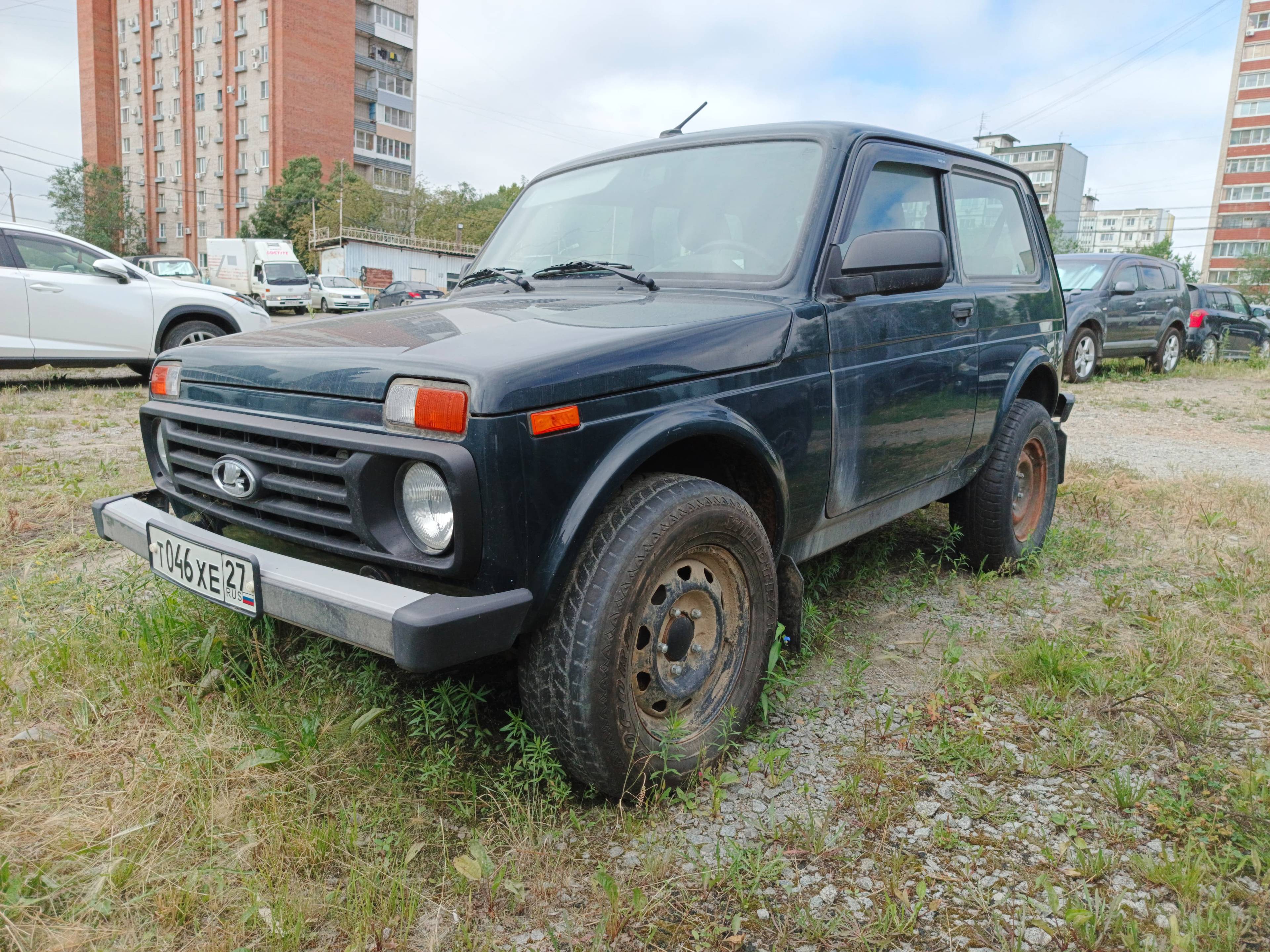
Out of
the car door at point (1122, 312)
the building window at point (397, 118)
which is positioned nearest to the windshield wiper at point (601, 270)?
the car door at point (1122, 312)

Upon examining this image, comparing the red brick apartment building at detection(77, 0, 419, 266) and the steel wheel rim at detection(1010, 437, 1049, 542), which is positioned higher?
the red brick apartment building at detection(77, 0, 419, 266)

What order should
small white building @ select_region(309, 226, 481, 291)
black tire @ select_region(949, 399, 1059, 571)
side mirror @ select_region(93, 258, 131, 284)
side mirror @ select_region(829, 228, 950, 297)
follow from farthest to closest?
small white building @ select_region(309, 226, 481, 291)
side mirror @ select_region(93, 258, 131, 284)
black tire @ select_region(949, 399, 1059, 571)
side mirror @ select_region(829, 228, 950, 297)

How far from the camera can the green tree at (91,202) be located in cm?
6309

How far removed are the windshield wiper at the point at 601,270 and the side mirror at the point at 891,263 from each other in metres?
0.60

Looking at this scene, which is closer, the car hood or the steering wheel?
the car hood

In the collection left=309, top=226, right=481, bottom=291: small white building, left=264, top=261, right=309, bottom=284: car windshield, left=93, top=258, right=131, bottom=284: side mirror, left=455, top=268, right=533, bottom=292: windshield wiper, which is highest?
left=309, top=226, right=481, bottom=291: small white building

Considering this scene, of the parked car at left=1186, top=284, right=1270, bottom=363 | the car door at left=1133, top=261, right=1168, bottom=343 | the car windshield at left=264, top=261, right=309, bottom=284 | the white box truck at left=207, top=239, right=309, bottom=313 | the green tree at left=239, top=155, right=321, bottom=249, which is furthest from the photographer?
the green tree at left=239, top=155, right=321, bottom=249

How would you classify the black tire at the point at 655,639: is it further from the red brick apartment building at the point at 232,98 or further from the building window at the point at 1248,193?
the building window at the point at 1248,193

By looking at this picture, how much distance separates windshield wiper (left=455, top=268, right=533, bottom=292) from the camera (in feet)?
10.5

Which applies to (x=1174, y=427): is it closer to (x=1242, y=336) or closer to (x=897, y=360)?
(x=897, y=360)

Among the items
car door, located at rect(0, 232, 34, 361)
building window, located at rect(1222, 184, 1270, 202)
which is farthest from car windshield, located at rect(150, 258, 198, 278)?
building window, located at rect(1222, 184, 1270, 202)

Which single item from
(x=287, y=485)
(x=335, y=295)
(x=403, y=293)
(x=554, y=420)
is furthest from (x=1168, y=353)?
(x=335, y=295)

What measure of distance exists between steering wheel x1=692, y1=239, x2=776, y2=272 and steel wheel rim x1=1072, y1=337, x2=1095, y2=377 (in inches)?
442

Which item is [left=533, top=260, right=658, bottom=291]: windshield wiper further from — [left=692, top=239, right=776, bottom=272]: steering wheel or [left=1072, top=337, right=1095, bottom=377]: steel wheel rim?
[left=1072, top=337, right=1095, bottom=377]: steel wheel rim
